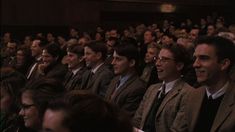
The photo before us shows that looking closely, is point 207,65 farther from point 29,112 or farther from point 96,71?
point 96,71

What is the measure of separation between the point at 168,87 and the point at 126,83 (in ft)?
2.70

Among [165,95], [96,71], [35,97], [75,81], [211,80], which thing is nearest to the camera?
[35,97]

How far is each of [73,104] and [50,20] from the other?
14844 mm

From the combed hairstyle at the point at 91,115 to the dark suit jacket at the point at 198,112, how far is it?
1.70 m

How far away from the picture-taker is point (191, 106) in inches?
144

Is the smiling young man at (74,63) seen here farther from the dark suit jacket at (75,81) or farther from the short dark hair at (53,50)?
the short dark hair at (53,50)

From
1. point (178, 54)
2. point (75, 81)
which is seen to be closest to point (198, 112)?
point (178, 54)

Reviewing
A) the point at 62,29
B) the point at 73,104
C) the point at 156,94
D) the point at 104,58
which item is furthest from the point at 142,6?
the point at 73,104

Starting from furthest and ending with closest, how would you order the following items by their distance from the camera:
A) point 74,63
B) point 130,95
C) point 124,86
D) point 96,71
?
1. point 74,63
2. point 96,71
3. point 124,86
4. point 130,95

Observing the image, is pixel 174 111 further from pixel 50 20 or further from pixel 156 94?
pixel 50 20

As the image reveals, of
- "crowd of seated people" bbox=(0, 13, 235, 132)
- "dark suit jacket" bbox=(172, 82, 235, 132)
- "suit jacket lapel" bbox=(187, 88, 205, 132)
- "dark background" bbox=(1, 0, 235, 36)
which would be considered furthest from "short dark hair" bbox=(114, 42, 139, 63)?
"dark background" bbox=(1, 0, 235, 36)

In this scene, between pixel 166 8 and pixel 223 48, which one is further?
pixel 166 8

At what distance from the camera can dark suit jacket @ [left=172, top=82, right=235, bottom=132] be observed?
3.37m

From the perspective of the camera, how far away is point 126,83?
5074 mm
